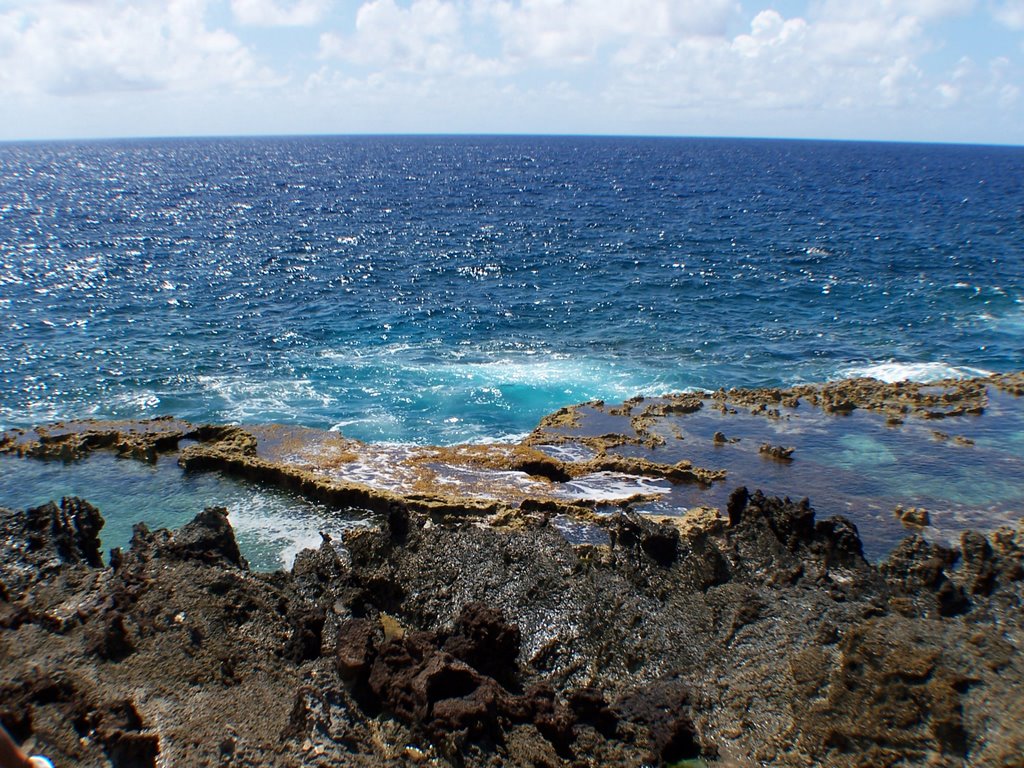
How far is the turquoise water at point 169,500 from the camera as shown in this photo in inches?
993

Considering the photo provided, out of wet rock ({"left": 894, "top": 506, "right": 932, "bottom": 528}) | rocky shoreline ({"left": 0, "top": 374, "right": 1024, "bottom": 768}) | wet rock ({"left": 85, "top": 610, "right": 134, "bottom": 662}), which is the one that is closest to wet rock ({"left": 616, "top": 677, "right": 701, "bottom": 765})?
rocky shoreline ({"left": 0, "top": 374, "right": 1024, "bottom": 768})

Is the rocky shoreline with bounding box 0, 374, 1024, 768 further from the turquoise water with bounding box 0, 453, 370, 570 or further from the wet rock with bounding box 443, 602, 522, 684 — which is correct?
the turquoise water with bounding box 0, 453, 370, 570

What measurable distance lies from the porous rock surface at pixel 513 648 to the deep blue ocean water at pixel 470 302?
614 inches

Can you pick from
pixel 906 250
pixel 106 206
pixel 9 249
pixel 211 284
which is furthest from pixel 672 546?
pixel 106 206

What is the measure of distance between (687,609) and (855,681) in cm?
451

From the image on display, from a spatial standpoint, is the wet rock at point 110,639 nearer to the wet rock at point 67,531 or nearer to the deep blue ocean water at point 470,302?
the wet rock at point 67,531

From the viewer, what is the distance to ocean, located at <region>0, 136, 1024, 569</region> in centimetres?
4097

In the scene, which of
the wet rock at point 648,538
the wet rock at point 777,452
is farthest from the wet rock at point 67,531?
the wet rock at point 777,452

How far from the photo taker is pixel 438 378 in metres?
42.7

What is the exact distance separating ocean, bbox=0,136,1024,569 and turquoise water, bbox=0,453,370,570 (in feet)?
20.5

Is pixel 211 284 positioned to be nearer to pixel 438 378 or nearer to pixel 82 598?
pixel 438 378

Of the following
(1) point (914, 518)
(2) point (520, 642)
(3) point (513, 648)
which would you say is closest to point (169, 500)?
(2) point (520, 642)

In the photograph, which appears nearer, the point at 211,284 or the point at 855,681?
the point at 855,681

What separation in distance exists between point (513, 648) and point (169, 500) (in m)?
18.0
